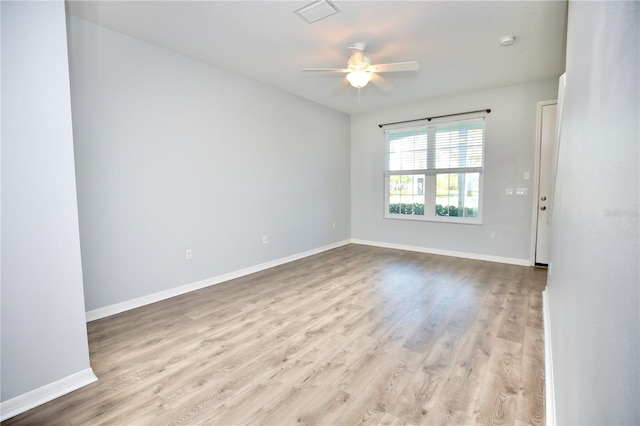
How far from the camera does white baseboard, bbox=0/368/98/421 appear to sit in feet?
5.24

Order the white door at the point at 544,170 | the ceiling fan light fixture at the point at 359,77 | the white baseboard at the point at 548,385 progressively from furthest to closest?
the white door at the point at 544,170, the ceiling fan light fixture at the point at 359,77, the white baseboard at the point at 548,385

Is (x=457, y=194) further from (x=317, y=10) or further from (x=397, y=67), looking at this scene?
(x=317, y=10)

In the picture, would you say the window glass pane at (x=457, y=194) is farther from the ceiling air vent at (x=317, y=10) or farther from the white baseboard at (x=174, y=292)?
the ceiling air vent at (x=317, y=10)

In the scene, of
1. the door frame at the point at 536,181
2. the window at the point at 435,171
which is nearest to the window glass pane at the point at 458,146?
the window at the point at 435,171

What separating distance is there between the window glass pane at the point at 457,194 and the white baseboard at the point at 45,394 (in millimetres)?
4899

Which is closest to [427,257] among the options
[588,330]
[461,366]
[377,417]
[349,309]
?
[349,309]

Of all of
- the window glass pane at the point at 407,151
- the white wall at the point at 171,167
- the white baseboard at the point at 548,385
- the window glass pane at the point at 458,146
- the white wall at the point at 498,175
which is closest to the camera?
the white baseboard at the point at 548,385

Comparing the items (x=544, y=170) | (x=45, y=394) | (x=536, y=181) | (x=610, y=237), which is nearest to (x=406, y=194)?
(x=536, y=181)

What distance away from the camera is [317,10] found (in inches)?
96.7

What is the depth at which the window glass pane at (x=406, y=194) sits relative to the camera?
17.5ft

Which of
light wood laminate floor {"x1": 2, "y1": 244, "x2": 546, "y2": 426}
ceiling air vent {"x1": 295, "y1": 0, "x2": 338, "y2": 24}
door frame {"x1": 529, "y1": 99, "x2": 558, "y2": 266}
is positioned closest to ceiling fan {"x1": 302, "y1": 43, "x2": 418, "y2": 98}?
ceiling air vent {"x1": 295, "y1": 0, "x2": 338, "y2": 24}

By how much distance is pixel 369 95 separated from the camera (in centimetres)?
470

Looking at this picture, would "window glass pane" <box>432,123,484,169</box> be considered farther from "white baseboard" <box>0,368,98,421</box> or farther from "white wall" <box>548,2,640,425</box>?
"white baseboard" <box>0,368,98,421</box>

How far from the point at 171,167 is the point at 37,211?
5.40 feet
